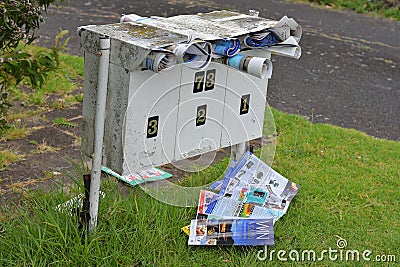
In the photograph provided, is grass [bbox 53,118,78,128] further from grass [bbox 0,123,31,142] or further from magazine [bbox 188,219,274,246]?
magazine [bbox 188,219,274,246]

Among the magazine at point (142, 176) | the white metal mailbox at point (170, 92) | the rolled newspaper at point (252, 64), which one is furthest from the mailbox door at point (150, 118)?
the magazine at point (142, 176)

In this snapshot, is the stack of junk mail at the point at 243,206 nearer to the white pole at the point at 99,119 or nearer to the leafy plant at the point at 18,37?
the white pole at the point at 99,119

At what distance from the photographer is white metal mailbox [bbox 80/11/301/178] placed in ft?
9.46

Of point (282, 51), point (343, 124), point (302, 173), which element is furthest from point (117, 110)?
point (343, 124)

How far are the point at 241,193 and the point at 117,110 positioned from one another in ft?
3.03

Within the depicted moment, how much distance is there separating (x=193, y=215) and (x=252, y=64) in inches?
35.0

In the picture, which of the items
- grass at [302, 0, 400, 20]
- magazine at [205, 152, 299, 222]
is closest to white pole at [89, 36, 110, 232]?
magazine at [205, 152, 299, 222]

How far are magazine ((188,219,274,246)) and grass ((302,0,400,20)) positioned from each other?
6.67 m

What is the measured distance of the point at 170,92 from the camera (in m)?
3.06

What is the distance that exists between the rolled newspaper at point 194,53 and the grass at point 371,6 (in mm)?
6873

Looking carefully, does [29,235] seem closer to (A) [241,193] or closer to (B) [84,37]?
(B) [84,37]

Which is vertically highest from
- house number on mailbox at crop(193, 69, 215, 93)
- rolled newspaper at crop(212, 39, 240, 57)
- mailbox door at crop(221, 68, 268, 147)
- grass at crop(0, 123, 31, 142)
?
rolled newspaper at crop(212, 39, 240, 57)

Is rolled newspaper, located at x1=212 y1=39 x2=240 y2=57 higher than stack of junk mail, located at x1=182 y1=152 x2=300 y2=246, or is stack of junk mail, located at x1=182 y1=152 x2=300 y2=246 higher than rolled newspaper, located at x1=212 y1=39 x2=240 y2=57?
rolled newspaper, located at x1=212 y1=39 x2=240 y2=57

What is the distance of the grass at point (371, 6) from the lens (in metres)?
9.22
